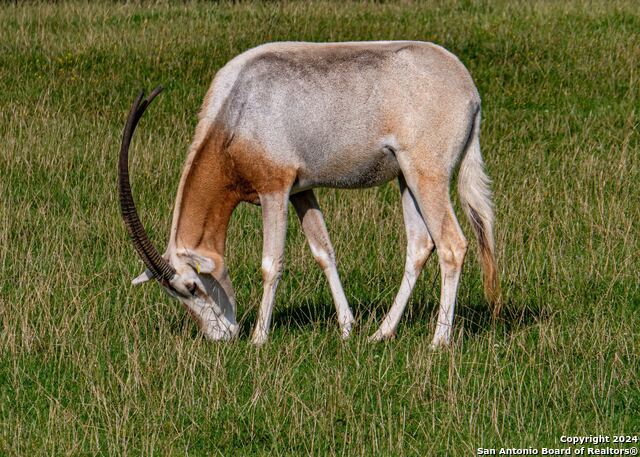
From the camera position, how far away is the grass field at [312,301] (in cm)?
566

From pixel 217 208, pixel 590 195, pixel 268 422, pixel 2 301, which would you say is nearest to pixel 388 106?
pixel 217 208

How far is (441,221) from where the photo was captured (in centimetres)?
710

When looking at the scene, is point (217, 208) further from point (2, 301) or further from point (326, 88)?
point (2, 301)

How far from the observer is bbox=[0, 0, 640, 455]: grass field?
566cm

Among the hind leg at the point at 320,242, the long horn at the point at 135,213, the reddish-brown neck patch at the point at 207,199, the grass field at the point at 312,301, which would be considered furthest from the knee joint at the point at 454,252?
the long horn at the point at 135,213

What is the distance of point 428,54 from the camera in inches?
286

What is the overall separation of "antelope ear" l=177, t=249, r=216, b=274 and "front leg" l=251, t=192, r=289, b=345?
36cm

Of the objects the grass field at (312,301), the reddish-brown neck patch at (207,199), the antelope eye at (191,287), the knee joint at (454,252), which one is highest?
the reddish-brown neck patch at (207,199)

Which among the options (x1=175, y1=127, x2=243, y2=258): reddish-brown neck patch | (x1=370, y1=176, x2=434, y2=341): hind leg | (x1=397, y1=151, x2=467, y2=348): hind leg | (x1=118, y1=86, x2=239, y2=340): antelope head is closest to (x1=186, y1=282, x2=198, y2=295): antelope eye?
(x1=118, y1=86, x2=239, y2=340): antelope head

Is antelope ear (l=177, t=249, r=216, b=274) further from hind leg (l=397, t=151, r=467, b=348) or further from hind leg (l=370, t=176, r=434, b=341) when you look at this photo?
hind leg (l=397, t=151, r=467, b=348)

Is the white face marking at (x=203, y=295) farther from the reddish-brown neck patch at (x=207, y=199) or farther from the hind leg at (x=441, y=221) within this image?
the hind leg at (x=441, y=221)

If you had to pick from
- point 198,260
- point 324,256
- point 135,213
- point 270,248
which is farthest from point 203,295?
point 324,256

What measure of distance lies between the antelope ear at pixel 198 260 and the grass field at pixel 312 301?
0.47 meters

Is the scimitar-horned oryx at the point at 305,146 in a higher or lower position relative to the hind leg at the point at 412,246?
higher
